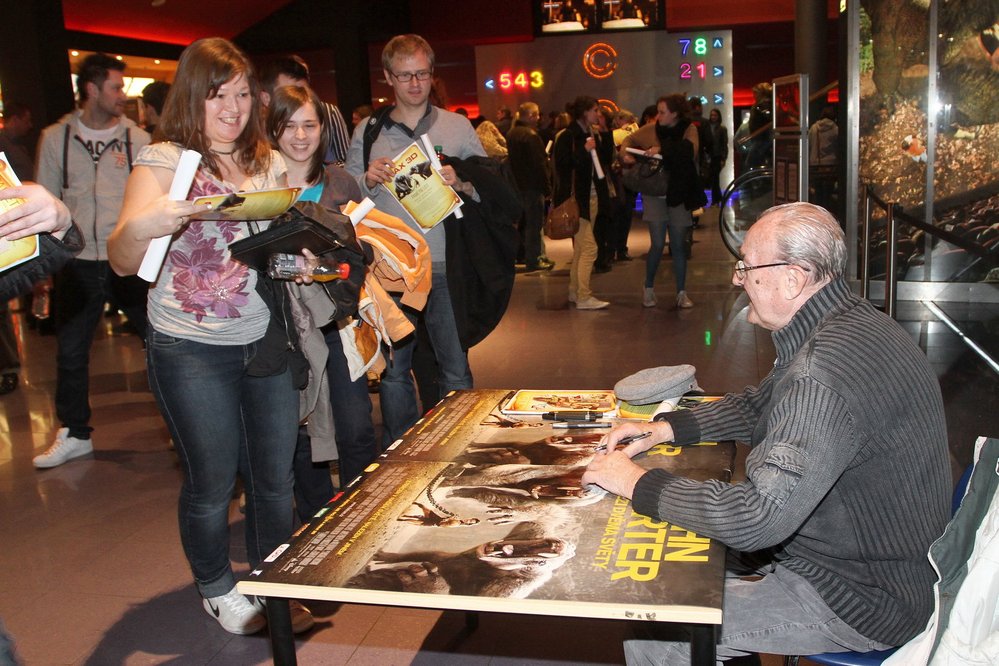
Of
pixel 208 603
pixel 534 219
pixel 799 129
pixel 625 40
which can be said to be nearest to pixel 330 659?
pixel 208 603

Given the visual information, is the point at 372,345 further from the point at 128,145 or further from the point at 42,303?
the point at 128,145

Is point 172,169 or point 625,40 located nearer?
point 172,169

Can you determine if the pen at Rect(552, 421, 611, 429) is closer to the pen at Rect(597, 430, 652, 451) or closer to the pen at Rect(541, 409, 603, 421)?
the pen at Rect(541, 409, 603, 421)

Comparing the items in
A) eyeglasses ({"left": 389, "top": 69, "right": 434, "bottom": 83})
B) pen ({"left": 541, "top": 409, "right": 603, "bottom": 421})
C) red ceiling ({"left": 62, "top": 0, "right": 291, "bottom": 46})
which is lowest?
pen ({"left": 541, "top": 409, "right": 603, "bottom": 421})

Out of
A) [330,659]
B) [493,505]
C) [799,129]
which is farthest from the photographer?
[799,129]

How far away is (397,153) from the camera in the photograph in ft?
12.2

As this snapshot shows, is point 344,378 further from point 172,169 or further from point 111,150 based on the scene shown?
point 111,150

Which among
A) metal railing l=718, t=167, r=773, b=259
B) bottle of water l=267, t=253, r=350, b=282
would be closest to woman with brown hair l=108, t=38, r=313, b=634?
bottle of water l=267, t=253, r=350, b=282

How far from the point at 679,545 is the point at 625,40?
1543 cm

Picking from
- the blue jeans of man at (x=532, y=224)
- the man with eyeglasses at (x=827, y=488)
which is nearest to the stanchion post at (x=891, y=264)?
the man with eyeglasses at (x=827, y=488)

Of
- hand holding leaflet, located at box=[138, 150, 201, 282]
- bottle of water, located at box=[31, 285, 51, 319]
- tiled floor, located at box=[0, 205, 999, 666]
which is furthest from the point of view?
bottle of water, located at box=[31, 285, 51, 319]

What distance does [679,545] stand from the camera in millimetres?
1703

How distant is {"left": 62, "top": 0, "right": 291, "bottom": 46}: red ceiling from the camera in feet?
37.9

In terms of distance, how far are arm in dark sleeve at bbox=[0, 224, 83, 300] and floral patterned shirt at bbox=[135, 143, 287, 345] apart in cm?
52
